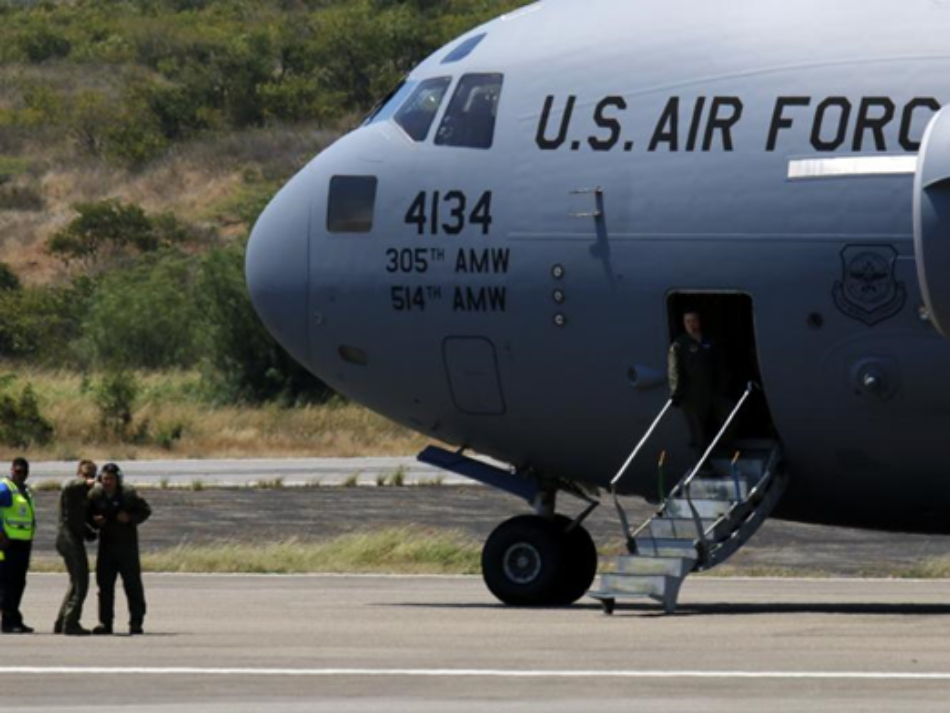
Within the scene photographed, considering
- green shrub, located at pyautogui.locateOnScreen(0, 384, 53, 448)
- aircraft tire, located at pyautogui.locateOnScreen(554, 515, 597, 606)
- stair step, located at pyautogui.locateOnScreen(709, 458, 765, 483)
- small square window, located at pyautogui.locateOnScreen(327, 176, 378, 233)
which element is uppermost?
small square window, located at pyautogui.locateOnScreen(327, 176, 378, 233)

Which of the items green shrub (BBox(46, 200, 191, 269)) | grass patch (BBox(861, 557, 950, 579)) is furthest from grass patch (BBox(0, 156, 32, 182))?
grass patch (BBox(861, 557, 950, 579))

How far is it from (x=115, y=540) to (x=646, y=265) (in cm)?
613

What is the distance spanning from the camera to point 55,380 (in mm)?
81250

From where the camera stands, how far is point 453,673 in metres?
20.9

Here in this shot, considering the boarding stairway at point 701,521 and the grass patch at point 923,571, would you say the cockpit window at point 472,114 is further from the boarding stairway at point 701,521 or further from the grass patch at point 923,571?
the grass patch at point 923,571

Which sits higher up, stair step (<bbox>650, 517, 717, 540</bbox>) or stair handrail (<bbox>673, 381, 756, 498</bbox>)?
stair handrail (<bbox>673, 381, 756, 498</bbox>)

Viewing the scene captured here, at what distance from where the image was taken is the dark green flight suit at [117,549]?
25797mm

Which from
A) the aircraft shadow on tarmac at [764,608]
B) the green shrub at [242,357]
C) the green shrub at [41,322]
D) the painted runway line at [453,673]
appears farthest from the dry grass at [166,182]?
the painted runway line at [453,673]

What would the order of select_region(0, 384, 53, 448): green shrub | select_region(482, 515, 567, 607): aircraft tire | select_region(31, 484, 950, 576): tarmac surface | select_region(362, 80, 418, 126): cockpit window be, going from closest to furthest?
select_region(482, 515, 567, 607): aircraft tire < select_region(362, 80, 418, 126): cockpit window < select_region(31, 484, 950, 576): tarmac surface < select_region(0, 384, 53, 448): green shrub

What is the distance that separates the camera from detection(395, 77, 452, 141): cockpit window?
91.4 ft

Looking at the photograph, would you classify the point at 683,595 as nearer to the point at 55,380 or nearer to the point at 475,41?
the point at 475,41

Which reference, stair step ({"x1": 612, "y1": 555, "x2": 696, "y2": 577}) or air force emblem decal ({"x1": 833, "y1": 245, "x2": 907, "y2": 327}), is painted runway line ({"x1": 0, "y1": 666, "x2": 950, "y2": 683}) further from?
air force emblem decal ({"x1": 833, "y1": 245, "x2": 907, "y2": 327})

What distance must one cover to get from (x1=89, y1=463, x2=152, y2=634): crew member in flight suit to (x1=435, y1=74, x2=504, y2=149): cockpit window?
522 cm

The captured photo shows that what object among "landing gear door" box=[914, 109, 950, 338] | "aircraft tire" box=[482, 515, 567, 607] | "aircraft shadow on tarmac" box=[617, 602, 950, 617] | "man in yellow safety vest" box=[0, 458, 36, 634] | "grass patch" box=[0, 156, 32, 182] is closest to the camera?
"landing gear door" box=[914, 109, 950, 338]
